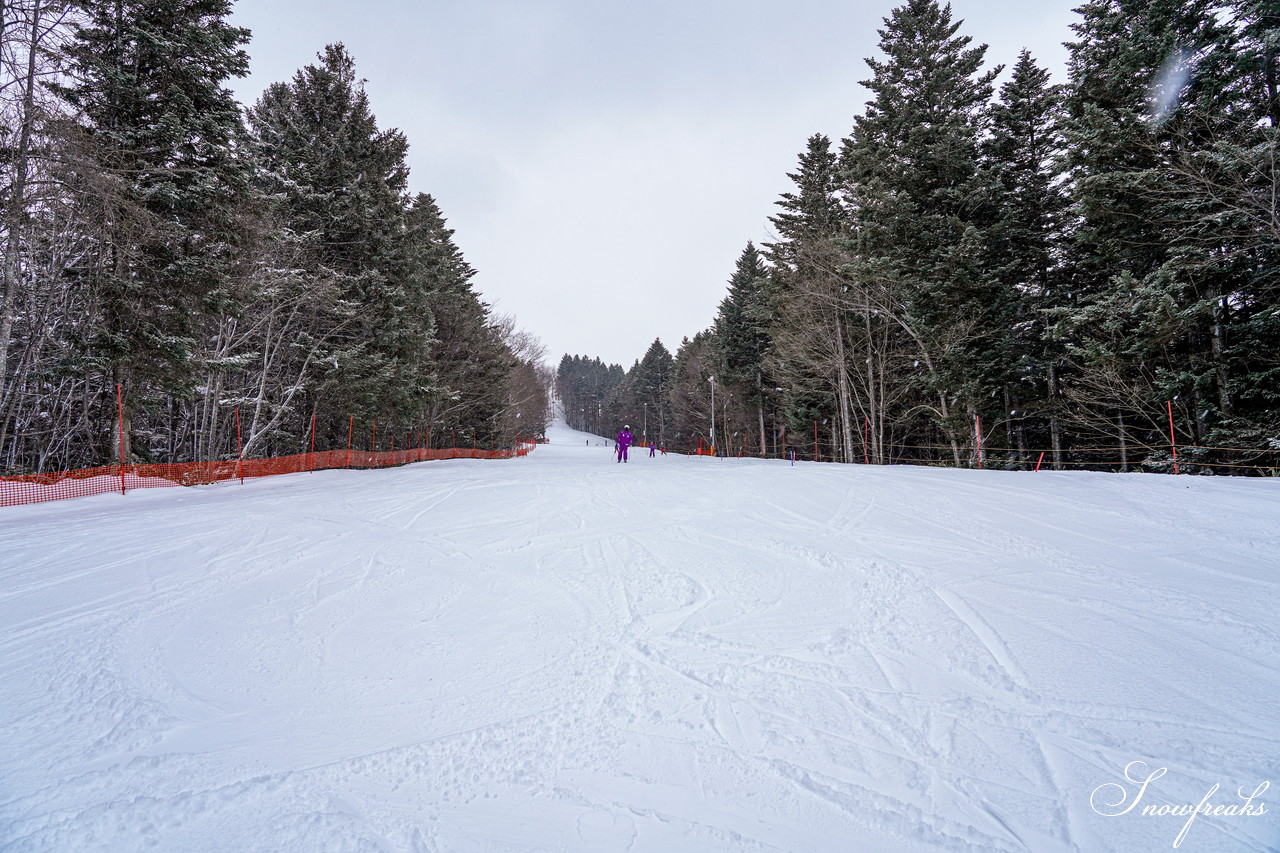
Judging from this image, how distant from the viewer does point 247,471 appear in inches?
513

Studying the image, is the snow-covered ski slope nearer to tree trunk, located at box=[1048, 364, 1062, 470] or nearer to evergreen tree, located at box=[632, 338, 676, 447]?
tree trunk, located at box=[1048, 364, 1062, 470]

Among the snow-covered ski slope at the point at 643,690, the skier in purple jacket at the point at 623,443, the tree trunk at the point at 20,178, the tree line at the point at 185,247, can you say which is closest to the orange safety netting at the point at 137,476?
the tree line at the point at 185,247

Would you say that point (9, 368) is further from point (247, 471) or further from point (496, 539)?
point (496, 539)

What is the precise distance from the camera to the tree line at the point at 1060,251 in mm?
10516

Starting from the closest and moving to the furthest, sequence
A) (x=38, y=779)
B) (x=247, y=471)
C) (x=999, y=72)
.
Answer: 1. (x=38, y=779)
2. (x=247, y=471)
3. (x=999, y=72)

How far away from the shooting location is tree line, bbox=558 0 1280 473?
414 inches

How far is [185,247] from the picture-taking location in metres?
11.4

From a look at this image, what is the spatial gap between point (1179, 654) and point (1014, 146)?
66.4 feet

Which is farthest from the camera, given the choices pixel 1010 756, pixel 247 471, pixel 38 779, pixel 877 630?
pixel 247 471

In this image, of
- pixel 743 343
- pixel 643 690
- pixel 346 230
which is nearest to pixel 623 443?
pixel 346 230

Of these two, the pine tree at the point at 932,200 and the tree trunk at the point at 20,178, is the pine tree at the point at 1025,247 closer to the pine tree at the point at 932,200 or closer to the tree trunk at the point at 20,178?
the pine tree at the point at 932,200

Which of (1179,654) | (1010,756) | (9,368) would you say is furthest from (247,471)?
(1179,654)

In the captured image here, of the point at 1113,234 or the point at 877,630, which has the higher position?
the point at 1113,234

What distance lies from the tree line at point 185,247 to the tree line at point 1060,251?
1724 centimetres
